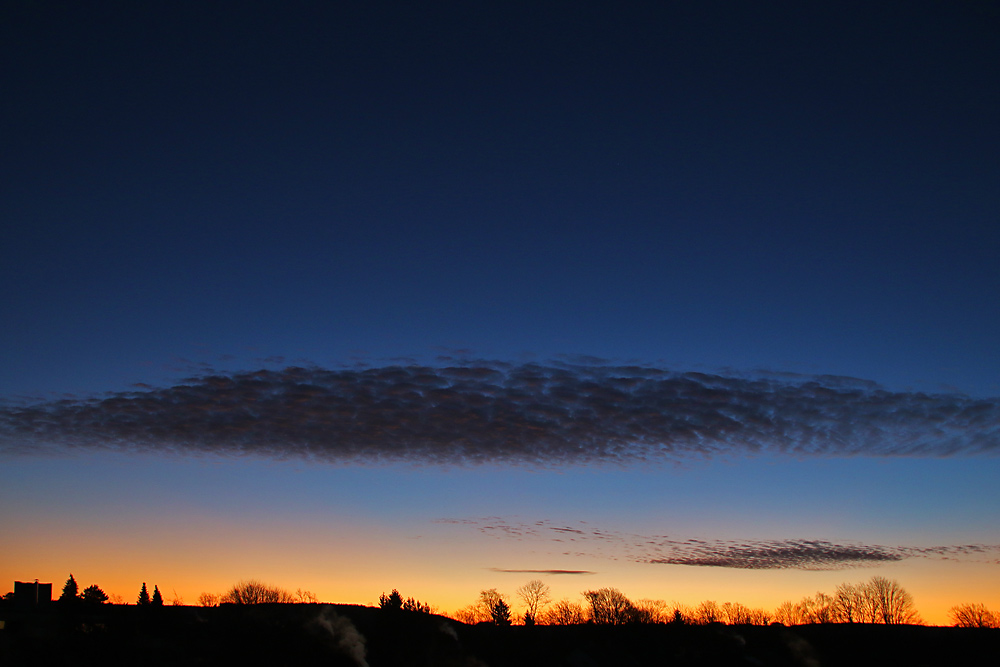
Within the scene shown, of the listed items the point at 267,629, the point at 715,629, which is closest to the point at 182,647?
the point at 267,629

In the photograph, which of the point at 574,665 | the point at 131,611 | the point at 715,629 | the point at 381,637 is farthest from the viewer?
the point at 715,629

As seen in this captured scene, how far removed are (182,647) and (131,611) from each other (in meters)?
7.86

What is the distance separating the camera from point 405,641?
199 feet

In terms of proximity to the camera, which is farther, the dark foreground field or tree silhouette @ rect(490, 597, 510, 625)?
tree silhouette @ rect(490, 597, 510, 625)

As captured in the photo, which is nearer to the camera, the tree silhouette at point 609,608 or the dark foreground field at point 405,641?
the dark foreground field at point 405,641

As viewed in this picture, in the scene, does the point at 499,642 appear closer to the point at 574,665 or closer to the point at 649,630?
the point at 574,665

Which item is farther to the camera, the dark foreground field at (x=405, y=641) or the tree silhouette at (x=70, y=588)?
the tree silhouette at (x=70, y=588)

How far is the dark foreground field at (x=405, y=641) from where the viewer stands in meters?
50.8

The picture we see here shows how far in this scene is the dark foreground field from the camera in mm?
50750

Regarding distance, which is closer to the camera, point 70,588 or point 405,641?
point 405,641

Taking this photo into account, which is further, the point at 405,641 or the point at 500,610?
the point at 500,610

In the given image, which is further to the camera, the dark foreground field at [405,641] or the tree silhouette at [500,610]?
the tree silhouette at [500,610]

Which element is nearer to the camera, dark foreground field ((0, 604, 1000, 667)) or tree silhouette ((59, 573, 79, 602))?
dark foreground field ((0, 604, 1000, 667))

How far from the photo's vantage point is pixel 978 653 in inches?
3410
